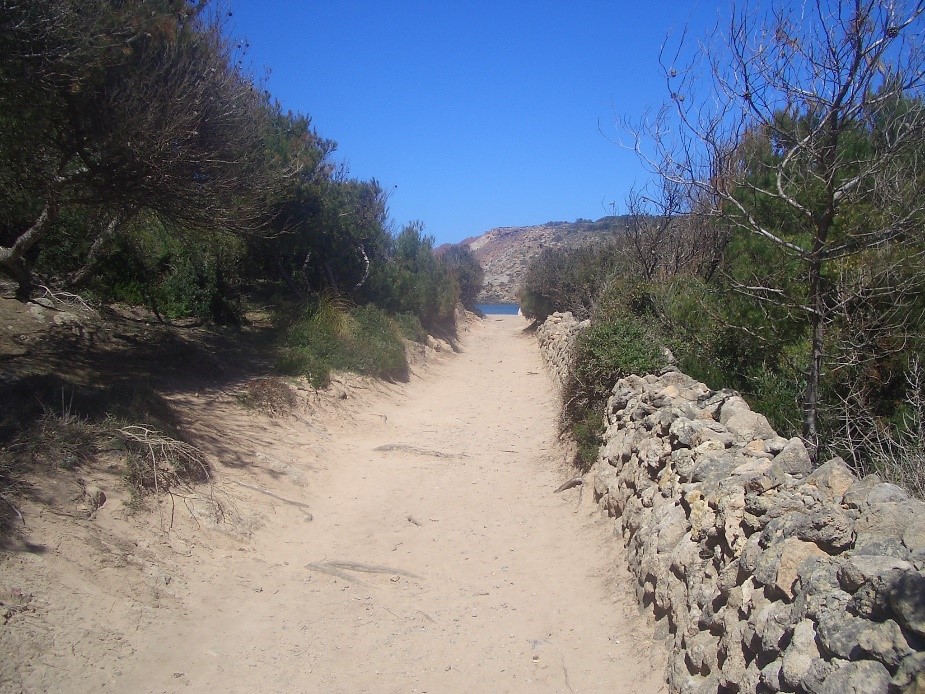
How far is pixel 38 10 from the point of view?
6.82 m

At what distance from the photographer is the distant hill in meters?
75.6

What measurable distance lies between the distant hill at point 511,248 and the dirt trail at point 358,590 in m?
51.9

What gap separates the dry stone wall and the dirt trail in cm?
51

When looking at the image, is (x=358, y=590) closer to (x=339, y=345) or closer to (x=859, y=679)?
(x=859, y=679)

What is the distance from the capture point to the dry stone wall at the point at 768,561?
274cm

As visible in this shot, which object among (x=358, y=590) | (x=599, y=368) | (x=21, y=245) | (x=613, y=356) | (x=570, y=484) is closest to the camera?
(x=358, y=590)

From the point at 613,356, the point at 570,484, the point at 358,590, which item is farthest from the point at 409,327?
the point at 358,590

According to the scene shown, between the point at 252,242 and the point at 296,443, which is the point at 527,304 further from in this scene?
the point at 296,443

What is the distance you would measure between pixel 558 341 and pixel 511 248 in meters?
83.3

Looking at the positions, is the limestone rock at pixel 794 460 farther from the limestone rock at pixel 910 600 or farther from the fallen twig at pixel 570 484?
the fallen twig at pixel 570 484

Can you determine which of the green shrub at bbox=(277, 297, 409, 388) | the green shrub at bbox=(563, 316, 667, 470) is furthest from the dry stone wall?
the green shrub at bbox=(277, 297, 409, 388)

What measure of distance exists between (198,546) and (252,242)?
10.9 meters

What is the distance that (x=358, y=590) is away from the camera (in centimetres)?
594

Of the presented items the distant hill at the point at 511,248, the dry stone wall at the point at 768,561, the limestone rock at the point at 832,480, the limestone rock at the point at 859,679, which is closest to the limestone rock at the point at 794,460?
the dry stone wall at the point at 768,561
